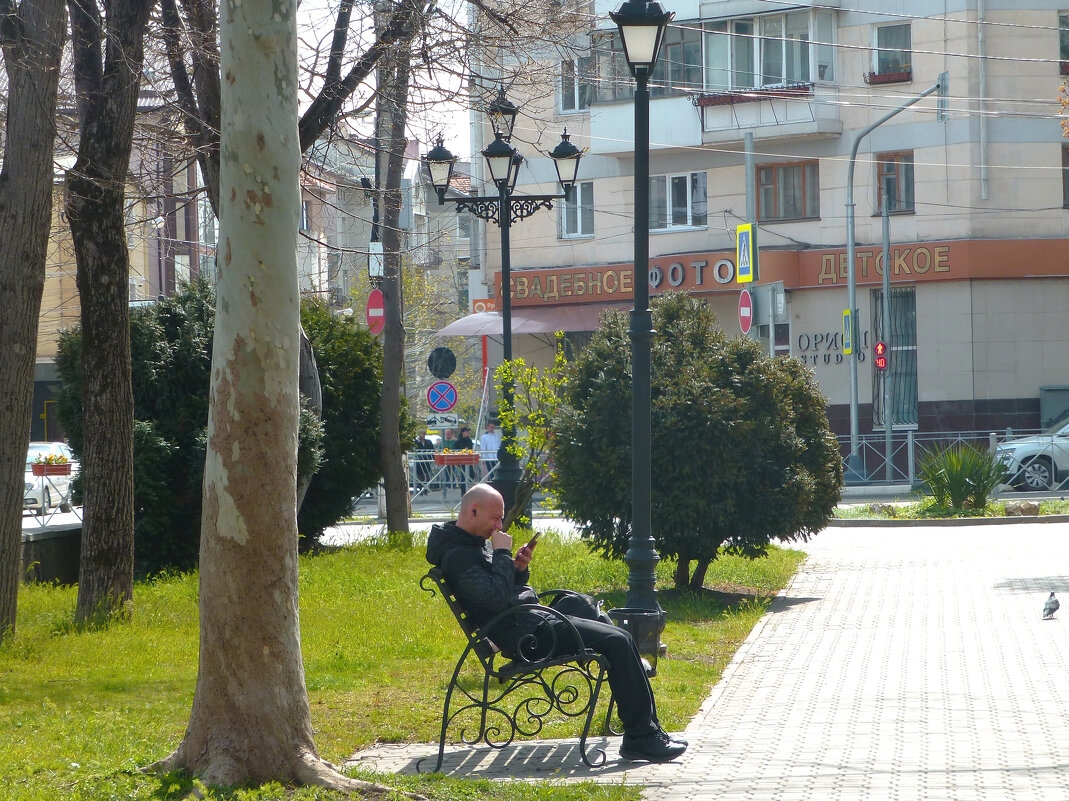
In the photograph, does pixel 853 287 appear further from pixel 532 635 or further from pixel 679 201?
pixel 532 635

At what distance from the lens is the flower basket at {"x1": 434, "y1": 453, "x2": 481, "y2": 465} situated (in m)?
23.4

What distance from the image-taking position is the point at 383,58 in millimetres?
12430

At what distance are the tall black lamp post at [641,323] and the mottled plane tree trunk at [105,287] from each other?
4.15m

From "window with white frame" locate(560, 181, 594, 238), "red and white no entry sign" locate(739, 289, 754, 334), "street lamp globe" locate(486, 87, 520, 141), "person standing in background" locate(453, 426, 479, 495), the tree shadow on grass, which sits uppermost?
"window with white frame" locate(560, 181, 594, 238)

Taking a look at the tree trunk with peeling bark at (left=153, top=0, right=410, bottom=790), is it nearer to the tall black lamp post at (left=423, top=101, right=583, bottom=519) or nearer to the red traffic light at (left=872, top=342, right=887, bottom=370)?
the tall black lamp post at (left=423, top=101, right=583, bottom=519)

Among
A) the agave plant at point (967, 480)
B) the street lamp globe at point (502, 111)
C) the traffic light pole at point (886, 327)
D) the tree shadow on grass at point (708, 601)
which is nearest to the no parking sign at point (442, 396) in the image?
the traffic light pole at point (886, 327)

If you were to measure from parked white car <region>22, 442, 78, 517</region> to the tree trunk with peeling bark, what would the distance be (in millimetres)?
18337

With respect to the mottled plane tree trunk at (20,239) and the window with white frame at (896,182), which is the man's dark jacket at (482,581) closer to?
the mottled plane tree trunk at (20,239)

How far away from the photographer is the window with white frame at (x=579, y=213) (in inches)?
1336

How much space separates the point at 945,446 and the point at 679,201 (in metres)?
9.80

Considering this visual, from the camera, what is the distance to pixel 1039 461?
25.3 metres

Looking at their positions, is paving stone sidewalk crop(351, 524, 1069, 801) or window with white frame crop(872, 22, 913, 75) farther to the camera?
window with white frame crop(872, 22, 913, 75)

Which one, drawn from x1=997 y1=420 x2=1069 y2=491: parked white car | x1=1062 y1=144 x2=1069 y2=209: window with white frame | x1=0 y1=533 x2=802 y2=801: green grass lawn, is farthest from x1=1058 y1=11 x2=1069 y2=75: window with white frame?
x1=0 y1=533 x2=802 y2=801: green grass lawn

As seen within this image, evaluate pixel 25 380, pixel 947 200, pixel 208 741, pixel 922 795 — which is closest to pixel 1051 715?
pixel 922 795
